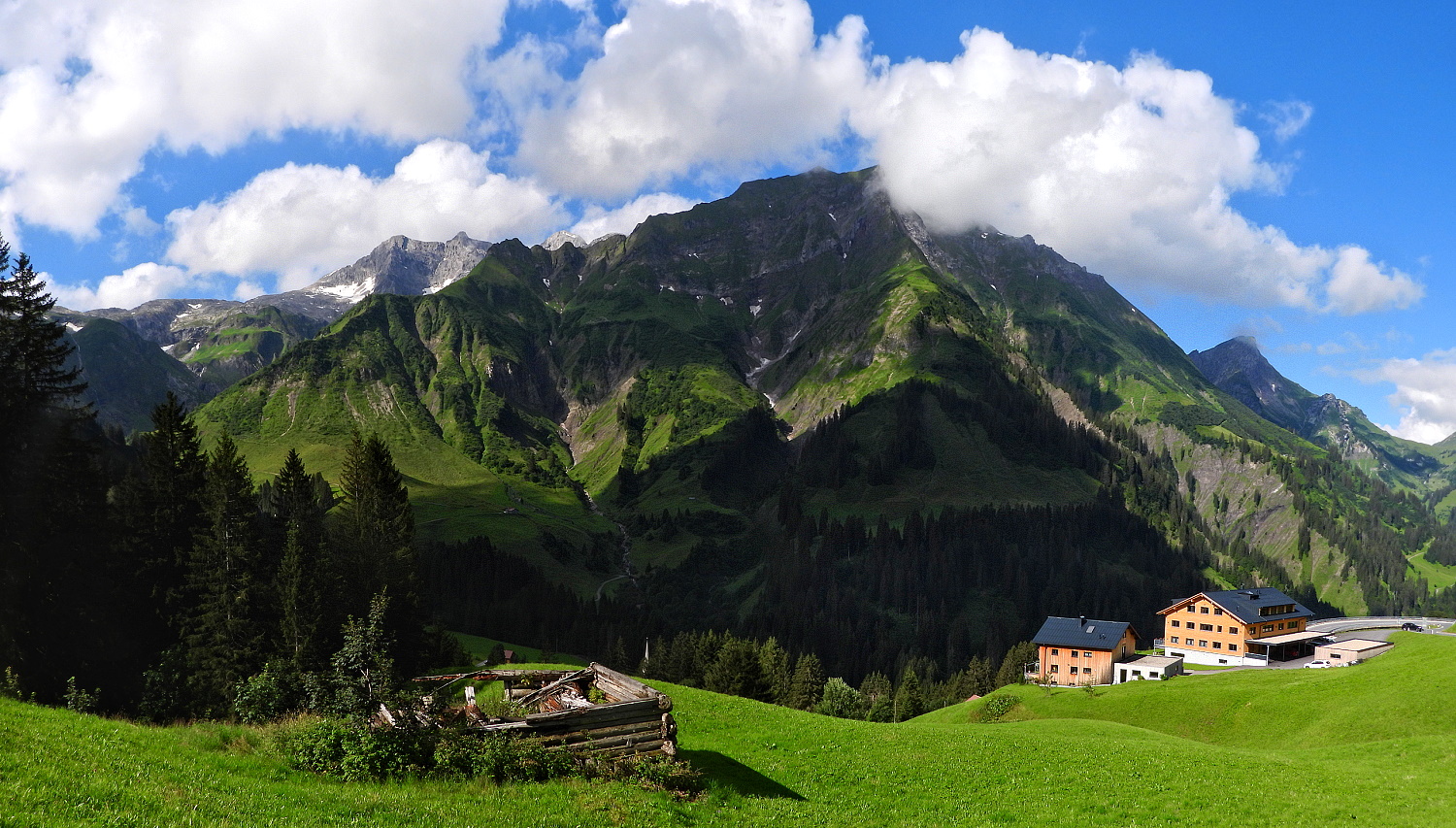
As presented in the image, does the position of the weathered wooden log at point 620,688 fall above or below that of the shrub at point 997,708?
above

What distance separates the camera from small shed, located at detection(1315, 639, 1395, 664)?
10844 centimetres

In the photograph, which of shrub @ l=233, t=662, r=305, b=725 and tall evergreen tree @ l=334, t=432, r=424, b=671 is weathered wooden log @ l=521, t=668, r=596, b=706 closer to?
shrub @ l=233, t=662, r=305, b=725

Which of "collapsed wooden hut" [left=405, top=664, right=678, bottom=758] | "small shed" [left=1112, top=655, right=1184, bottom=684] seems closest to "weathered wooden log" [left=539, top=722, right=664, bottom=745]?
"collapsed wooden hut" [left=405, top=664, right=678, bottom=758]

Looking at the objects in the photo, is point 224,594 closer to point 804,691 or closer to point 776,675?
point 804,691

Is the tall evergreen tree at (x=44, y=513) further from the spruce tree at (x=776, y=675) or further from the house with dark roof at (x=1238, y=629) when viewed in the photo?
the house with dark roof at (x=1238, y=629)

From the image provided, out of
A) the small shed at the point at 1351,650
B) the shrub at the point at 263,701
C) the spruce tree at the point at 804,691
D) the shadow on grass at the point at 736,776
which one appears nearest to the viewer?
the shadow on grass at the point at 736,776

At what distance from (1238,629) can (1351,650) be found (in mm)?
22532

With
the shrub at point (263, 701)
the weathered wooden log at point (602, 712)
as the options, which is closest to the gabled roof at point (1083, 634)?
the weathered wooden log at point (602, 712)

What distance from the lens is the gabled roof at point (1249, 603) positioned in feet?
440

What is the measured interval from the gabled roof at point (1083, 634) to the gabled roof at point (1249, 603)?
51.9 feet

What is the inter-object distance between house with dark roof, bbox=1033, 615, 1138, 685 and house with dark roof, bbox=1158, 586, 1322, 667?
1051 centimetres

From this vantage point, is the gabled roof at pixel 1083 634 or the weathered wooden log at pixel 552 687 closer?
the weathered wooden log at pixel 552 687

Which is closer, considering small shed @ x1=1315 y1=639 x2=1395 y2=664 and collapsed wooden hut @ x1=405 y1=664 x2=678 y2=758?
collapsed wooden hut @ x1=405 y1=664 x2=678 y2=758

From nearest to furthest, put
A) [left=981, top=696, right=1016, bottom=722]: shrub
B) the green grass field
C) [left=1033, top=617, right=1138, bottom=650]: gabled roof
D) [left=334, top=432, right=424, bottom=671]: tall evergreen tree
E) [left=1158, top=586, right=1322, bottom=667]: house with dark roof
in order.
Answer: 1. the green grass field
2. [left=334, top=432, right=424, bottom=671]: tall evergreen tree
3. [left=981, top=696, right=1016, bottom=722]: shrub
4. [left=1158, top=586, right=1322, bottom=667]: house with dark roof
5. [left=1033, top=617, right=1138, bottom=650]: gabled roof
